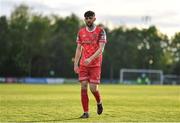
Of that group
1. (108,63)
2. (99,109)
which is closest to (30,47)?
(108,63)

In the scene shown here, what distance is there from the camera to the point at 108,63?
357 feet

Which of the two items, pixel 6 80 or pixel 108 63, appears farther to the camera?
pixel 108 63

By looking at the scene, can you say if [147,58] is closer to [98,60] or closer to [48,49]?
[48,49]

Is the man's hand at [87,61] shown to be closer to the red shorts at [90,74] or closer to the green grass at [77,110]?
the red shorts at [90,74]

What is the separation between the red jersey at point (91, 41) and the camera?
11516 mm

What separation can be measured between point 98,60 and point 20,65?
86.1 m

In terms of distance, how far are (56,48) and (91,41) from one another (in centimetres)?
9447

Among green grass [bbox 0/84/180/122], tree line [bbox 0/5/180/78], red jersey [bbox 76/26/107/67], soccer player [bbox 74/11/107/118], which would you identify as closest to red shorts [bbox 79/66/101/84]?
soccer player [bbox 74/11/107/118]

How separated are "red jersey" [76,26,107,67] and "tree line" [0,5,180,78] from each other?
85671mm

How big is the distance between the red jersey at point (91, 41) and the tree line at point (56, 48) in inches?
3373

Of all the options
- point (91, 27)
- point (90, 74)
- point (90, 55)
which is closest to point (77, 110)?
point (90, 74)

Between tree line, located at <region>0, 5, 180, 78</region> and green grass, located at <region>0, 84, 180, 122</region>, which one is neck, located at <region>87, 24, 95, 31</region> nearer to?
green grass, located at <region>0, 84, 180, 122</region>

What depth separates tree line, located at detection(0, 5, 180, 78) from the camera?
97250mm

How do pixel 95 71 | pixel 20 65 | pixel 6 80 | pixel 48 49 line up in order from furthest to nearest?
pixel 48 49, pixel 20 65, pixel 6 80, pixel 95 71
